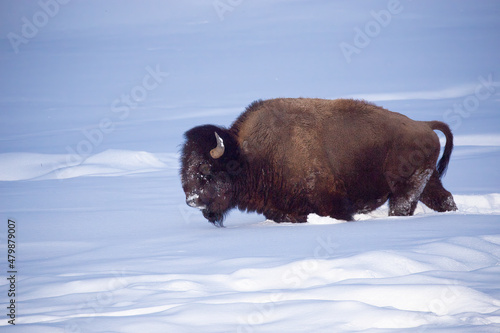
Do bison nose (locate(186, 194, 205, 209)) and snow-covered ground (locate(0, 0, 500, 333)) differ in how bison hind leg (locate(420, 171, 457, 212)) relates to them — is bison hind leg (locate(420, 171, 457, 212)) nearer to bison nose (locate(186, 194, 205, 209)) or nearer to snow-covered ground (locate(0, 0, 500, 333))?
snow-covered ground (locate(0, 0, 500, 333))

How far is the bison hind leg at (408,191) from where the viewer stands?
602cm

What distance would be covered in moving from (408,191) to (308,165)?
3.77ft

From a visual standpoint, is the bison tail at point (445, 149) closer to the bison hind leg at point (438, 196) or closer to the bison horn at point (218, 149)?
the bison hind leg at point (438, 196)

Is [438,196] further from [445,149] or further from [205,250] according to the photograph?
[205,250]

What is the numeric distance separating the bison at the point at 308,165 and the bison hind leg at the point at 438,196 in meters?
0.21

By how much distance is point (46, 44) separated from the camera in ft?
102

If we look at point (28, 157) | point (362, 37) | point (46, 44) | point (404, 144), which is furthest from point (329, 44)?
point (404, 144)

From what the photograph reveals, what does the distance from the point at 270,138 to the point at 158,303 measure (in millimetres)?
3193

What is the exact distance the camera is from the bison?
5.88 m

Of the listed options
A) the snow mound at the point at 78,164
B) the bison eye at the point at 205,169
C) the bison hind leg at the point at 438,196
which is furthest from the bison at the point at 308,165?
the snow mound at the point at 78,164

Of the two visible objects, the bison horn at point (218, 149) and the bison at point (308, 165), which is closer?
the bison horn at point (218, 149)

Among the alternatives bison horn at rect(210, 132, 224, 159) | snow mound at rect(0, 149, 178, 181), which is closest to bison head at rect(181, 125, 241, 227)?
bison horn at rect(210, 132, 224, 159)

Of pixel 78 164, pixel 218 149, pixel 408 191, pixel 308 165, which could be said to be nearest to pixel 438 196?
pixel 408 191

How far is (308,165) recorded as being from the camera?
588cm
